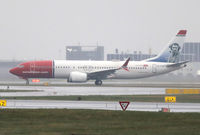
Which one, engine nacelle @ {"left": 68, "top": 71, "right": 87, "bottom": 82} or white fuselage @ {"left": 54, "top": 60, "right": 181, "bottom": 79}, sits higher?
white fuselage @ {"left": 54, "top": 60, "right": 181, "bottom": 79}

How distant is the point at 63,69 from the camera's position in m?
75.8

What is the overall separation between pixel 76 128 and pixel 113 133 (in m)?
2.60

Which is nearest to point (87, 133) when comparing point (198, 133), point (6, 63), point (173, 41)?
point (198, 133)

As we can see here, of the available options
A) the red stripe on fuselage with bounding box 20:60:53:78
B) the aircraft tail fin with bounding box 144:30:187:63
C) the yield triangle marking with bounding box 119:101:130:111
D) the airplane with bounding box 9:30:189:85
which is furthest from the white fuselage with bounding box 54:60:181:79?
the yield triangle marking with bounding box 119:101:130:111

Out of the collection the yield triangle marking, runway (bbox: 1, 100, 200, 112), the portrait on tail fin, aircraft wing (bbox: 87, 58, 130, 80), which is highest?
the portrait on tail fin

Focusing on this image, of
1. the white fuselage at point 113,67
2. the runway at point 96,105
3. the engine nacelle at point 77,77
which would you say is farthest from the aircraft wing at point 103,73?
the runway at point 96,105

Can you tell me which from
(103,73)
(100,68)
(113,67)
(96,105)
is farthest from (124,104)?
(113,67)

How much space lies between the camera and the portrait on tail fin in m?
81.4

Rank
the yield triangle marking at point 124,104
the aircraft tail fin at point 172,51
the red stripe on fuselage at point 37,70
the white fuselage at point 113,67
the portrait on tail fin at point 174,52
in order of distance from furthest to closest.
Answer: the portrait on tail fin at point 174,52
the aircraft tail fin at point 172,51
the white fuselage at point 113,67
the red stripe on fuselage at point 37,70
the yield triangle marking at point 124,104

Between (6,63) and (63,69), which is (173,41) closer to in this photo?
(63,69)

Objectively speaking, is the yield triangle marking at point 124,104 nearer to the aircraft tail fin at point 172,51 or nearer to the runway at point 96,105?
the runway at point 96,105

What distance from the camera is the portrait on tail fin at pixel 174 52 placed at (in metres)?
81.4

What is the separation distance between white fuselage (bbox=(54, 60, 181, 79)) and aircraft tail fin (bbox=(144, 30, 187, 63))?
4.50 ft

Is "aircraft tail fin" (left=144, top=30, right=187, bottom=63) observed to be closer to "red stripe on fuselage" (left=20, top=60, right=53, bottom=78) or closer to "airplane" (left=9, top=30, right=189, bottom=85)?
"airplane" (left=9, top=30, right=189, bottom=85)
